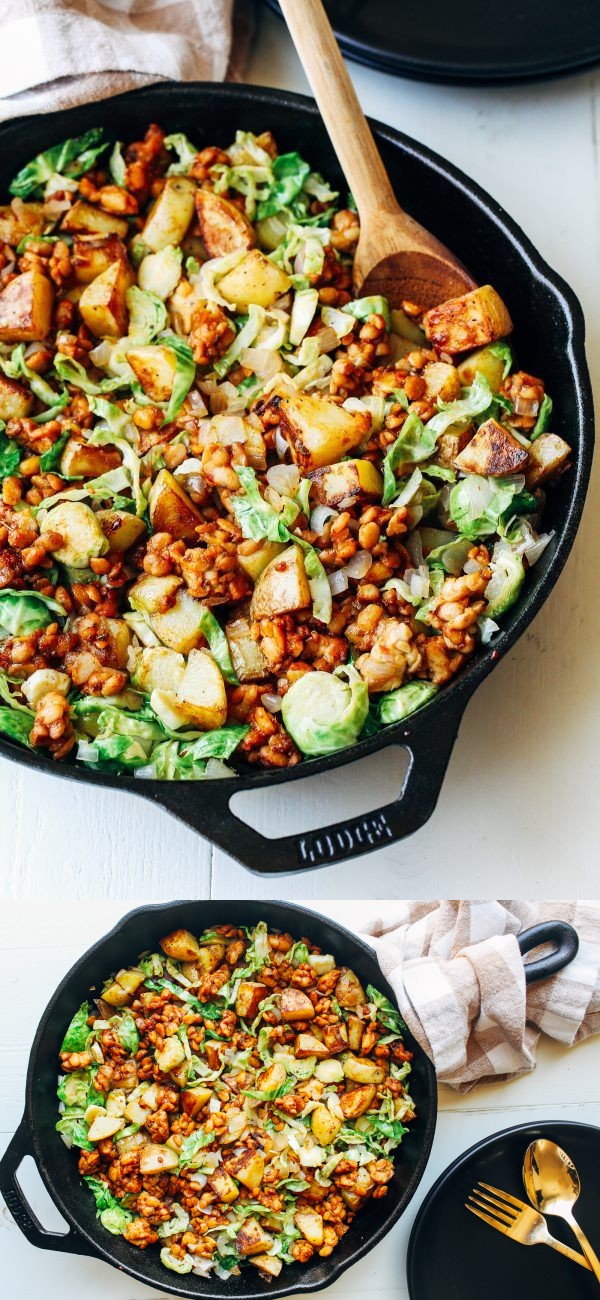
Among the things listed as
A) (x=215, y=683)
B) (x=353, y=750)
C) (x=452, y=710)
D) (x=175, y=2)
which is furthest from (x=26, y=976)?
(x=175, y=2)

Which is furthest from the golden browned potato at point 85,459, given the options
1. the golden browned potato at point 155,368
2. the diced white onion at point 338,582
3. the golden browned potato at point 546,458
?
the golden browned potato at point 546,458

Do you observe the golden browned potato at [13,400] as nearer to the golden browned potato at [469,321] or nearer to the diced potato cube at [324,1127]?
the golden browned potato at [469,321]

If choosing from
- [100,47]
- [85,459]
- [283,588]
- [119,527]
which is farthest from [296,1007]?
[100,47]

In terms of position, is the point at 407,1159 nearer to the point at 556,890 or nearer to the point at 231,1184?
the point at 231,1184

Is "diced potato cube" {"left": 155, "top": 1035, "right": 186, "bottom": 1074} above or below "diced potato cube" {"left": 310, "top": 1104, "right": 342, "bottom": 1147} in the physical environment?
above

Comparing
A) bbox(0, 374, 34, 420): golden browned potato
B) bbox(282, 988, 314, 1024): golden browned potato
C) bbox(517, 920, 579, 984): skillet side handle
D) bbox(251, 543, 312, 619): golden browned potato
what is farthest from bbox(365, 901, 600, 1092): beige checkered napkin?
bbox(0, 374, 34, 420): golden browned potato

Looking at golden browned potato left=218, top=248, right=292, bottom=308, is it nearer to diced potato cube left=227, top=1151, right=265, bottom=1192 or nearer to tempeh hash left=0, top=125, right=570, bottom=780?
tempeh hash left=0, top=125, right=570, bottom=780
